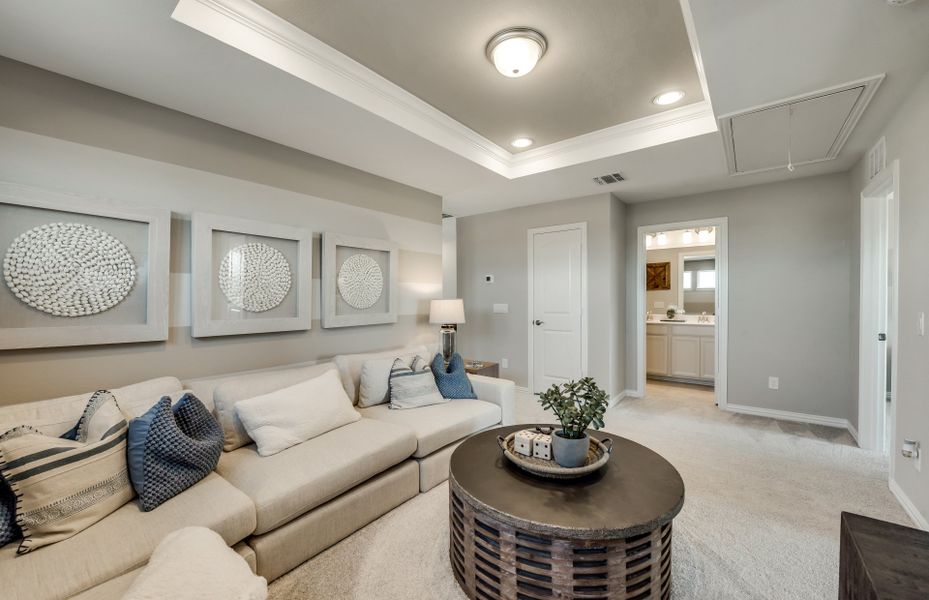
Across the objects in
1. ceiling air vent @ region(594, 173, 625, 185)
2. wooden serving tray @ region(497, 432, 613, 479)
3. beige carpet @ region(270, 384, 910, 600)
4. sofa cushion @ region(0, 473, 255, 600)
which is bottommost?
beige carpet @ region(270, 384, 910, 600)

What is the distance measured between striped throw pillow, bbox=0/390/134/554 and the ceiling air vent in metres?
3.88

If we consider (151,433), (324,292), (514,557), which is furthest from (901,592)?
(324,292)

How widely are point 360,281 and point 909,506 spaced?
12.4ft

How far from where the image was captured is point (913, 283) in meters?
2.12

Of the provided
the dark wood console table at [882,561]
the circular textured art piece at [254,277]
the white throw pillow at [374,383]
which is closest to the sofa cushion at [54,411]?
the circular textured art piece at [254,277]

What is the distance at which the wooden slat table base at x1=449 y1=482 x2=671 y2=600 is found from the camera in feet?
4.48

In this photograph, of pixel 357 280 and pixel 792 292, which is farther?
pixel 792 292

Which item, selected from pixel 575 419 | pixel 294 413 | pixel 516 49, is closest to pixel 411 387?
pixel 294 413

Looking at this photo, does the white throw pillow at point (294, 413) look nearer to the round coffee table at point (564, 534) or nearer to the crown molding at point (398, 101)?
the round coffee table at point (564, 534)

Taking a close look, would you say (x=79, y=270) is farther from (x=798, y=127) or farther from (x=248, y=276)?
(x=798, y=127)

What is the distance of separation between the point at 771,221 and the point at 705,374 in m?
2.20

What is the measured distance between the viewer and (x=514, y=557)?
1430mm

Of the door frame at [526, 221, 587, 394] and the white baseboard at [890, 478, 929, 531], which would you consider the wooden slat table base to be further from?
the door frame at [526, 221, 587, 394]

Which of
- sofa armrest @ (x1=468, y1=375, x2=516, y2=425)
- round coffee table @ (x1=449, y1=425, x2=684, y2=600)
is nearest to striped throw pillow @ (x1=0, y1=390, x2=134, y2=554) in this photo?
round coffee table @ (x1=449, y1=425, x2=684, y2=600)
